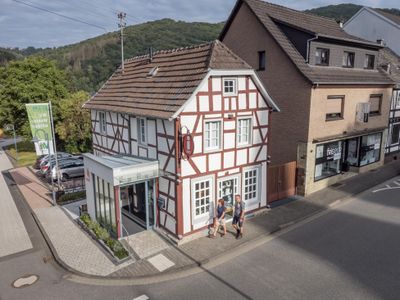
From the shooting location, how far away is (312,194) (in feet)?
58.9

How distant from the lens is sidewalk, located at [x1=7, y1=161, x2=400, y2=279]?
11.1 meters

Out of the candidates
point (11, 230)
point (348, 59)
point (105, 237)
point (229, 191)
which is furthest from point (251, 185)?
point (11, 230)

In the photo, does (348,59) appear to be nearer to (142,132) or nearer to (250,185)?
(250,185)

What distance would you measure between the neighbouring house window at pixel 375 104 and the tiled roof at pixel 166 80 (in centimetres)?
1274

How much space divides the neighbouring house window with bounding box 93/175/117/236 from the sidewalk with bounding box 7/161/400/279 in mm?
952

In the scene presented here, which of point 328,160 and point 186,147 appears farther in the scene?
point 328,160

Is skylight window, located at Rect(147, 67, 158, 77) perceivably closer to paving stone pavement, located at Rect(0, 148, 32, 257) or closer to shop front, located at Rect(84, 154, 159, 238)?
shop front, located at Rect(84, 154, 159, 238)

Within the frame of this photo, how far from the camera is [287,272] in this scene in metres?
10.6

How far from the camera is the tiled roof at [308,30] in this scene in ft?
57.0

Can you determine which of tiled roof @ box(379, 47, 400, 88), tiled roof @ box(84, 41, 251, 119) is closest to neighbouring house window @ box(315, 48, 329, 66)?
tiled roof @ box(84, 41, 251, 119)

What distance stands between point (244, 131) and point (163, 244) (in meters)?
6.24

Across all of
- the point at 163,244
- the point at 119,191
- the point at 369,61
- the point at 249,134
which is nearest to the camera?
the point at 119,191

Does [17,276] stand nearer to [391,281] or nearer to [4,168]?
[391,281]

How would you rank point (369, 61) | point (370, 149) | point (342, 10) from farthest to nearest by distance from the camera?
1. point (342, 10)
2. point (370, 149)
3. point (369, 61)
